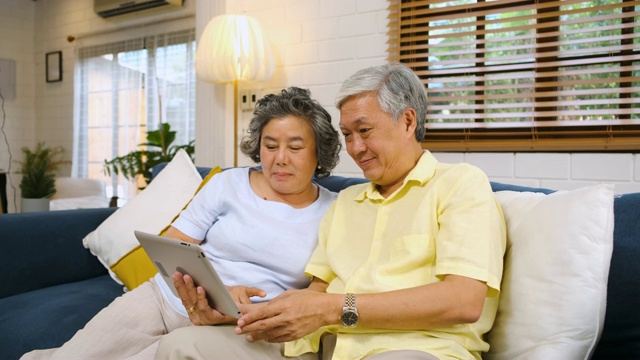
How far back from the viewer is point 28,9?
18.3ft

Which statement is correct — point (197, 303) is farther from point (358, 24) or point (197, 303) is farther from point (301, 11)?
point (301, 11)

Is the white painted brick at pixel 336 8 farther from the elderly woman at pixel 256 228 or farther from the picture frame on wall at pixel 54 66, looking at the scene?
the picture frame on wall at pixel 54 66

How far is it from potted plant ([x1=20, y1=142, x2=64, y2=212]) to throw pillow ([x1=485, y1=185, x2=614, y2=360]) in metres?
5.01

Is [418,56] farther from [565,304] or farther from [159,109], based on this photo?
[159,109]

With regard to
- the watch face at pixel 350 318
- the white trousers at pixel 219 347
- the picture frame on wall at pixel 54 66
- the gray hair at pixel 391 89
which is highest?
the picture frame on wall at pixel 54 66

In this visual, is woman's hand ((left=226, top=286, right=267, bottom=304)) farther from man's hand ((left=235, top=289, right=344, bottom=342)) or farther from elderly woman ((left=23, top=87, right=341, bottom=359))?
man's hand ((left=235, top=289, right=344, bottom=342))

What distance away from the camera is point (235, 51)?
8.25ft

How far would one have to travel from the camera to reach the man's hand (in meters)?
1.04

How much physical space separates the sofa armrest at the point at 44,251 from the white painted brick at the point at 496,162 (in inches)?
65.6

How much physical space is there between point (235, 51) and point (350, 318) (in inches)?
71.2

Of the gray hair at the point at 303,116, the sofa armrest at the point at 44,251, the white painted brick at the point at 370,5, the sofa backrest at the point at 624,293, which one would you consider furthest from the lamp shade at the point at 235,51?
the sofa backrest at the point at 624,293

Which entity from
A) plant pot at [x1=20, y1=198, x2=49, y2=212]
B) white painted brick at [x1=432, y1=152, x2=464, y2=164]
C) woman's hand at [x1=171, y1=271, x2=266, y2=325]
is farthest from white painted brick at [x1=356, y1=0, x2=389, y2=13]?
plant pot at [x1=20, y1=198, x2=49, y2=212]

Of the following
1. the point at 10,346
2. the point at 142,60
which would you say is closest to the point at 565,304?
the point at 10,346

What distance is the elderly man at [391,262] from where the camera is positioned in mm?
1015
